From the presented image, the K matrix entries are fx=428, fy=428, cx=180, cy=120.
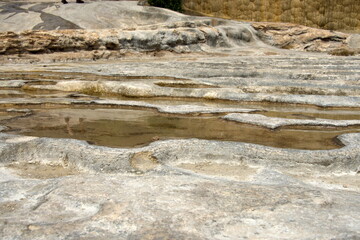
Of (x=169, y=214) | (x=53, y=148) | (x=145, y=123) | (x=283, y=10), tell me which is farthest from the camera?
(x=283, y=10)

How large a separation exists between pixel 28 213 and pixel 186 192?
35.3 inches

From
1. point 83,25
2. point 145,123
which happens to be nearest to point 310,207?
point 145,123

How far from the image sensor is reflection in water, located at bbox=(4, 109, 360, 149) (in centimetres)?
419

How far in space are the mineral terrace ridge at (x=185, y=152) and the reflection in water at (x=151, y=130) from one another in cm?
2

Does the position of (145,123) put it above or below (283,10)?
below

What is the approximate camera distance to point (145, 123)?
4.98 meters

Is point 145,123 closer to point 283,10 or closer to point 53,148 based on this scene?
point 53,148

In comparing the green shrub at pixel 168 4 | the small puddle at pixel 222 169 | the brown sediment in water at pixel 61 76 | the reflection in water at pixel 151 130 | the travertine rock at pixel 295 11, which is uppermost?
the green shrub at pixel 168 4

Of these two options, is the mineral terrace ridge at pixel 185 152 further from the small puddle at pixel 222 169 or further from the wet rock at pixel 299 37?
the wet rock at pixel 299 37

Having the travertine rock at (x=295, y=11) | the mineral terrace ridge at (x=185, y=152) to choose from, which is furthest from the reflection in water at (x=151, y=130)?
the travertine rock at (x=295, y=11)

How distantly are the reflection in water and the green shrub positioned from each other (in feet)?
39.7

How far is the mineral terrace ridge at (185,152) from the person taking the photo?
2217 millimetres

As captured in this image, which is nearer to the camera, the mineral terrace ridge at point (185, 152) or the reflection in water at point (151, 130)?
the mineral terrace ridge at point (185, 152)

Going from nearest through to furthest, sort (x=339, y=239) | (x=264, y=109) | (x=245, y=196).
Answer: (x=339, y=239) → (x=245, y=196) → (x=264, y=109)
